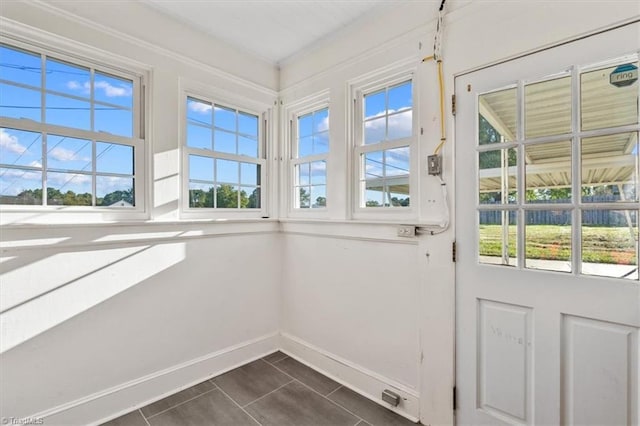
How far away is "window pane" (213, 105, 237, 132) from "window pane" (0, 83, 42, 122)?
1.10 m

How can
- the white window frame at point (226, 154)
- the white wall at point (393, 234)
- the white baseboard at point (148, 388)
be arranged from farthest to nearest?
the white window frame at point (226, 154) → the white baseboard at point (148, 388) → the white wall at point (393, 234)

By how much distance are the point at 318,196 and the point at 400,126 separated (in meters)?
0.93

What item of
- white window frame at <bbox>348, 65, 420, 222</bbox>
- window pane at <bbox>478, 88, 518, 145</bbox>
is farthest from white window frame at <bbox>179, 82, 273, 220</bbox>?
window pane at <bbox>478, 88, 518, 145</bbox>

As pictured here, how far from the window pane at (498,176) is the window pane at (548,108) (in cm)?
14

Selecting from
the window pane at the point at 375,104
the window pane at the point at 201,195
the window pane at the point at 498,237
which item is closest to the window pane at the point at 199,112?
the window pane at the point at 201,195

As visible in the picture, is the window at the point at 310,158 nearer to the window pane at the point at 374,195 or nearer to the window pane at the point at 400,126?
the window pane at the point at 374,195

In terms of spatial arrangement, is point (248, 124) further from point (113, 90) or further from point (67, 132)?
point (67, 132)

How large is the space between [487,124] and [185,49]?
2.18m

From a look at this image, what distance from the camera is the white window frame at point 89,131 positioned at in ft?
5.43

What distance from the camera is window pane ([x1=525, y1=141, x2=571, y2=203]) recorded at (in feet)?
4.65

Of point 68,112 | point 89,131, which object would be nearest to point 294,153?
point 89,131

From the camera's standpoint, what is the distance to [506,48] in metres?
1.55

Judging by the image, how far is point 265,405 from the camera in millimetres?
2025

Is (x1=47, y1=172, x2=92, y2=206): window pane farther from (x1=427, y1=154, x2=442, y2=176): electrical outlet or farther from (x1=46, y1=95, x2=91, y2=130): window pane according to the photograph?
(x1=427, y1=154, x2=442, y2=176): electrical outlet
